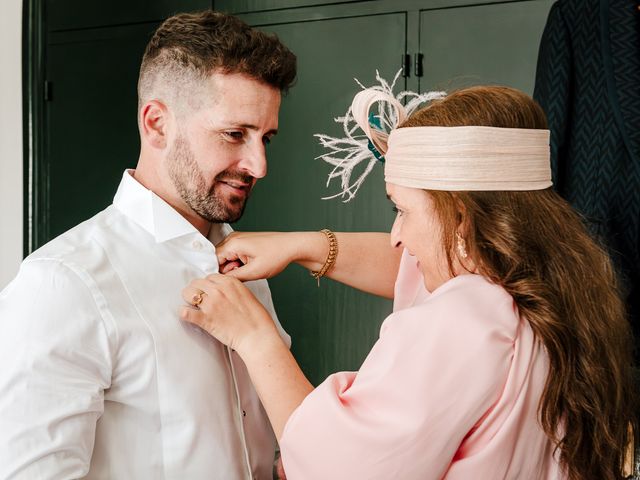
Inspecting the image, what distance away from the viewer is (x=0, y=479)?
3.59 feet

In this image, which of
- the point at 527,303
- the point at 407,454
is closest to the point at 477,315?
the point at 527,303

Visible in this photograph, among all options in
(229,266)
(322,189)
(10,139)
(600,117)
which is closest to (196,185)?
(229,266)

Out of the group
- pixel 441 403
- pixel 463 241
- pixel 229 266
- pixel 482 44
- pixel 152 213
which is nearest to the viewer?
pixel 441 403

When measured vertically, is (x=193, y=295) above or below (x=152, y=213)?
below

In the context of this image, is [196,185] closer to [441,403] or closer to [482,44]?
[441,403]

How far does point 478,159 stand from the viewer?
1.16 meters

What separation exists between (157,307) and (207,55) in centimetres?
45

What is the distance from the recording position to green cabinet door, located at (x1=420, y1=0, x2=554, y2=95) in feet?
7.09

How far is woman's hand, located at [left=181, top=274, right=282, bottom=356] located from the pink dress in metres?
0.17

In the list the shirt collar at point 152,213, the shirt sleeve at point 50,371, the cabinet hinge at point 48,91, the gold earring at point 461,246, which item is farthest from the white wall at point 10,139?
the gold earring at point 461,246

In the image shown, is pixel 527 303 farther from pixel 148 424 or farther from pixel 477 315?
pixel 148 424

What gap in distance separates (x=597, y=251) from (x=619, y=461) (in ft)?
1.10

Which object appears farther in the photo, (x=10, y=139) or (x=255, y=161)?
(x=10, y=139)

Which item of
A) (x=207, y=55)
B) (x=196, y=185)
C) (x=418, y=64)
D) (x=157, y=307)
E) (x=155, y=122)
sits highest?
(x=418, y=64)
